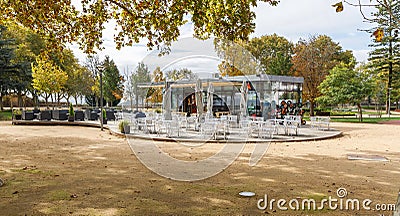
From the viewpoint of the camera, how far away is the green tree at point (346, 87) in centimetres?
2259

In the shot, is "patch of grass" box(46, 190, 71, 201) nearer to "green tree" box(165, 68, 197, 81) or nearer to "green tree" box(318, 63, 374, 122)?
"green tree" box(165, 68, 197, 81)

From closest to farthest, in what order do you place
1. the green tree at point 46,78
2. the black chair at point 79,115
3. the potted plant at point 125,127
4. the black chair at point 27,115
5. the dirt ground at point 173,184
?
1. the dirt ground at point 173,184
2. the potted plant at point 125,127
3. the black chair at point 79,115
4. the black chair at point 27,115
5. the green tree at point 46,78

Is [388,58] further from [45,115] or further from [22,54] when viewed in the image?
[22,54]

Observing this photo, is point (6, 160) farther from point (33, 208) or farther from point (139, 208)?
point (139, 208)

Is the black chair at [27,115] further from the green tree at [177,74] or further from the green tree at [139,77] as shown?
the green tree at [177,74]

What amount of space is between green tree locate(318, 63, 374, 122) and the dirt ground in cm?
1419

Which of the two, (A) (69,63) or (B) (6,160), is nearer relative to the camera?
(B) (6,160)

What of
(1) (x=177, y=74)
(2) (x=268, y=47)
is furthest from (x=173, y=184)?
(2) (x=268, y=47)

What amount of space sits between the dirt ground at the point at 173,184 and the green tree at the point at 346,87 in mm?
14193

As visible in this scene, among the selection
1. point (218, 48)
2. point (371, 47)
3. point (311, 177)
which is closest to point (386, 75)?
point (371, 47)

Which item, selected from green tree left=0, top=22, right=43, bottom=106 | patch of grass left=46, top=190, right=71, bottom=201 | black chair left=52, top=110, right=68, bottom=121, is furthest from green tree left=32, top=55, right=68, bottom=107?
patch of grass left=46, top=190, right=71, bottom=201

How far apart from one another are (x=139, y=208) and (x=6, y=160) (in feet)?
18.9

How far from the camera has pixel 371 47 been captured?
41.7m

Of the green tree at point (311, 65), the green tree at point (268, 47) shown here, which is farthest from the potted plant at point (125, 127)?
the green tree at point (268, 47)
